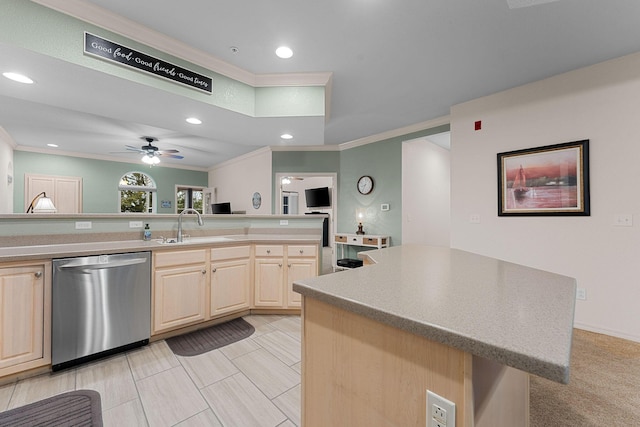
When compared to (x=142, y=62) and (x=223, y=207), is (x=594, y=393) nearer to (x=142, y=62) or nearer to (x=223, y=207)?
(x=142, y=62)

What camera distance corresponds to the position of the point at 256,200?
6.07 m

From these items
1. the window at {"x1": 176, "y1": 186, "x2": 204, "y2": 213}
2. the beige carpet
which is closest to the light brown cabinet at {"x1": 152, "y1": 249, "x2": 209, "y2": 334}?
the beige carpet

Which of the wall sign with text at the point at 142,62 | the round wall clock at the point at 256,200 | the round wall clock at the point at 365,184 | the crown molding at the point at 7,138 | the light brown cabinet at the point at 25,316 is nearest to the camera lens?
the light brown cabinet at the point at 25,316

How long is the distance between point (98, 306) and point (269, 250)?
153cm

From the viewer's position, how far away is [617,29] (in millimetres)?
2145

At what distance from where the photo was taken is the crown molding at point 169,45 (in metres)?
1.96

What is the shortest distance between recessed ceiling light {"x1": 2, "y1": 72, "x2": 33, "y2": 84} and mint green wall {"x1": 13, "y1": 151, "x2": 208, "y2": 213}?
5221 mm

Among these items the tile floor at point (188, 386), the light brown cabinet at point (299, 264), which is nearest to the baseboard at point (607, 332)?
the light brown cabinet at point (299, 264)

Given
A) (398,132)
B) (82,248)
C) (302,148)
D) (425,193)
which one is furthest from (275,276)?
(425,193)

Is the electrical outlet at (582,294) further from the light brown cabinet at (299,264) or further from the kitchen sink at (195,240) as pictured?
the kitchen sink at (195,240)

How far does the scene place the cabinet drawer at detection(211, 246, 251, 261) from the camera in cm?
272

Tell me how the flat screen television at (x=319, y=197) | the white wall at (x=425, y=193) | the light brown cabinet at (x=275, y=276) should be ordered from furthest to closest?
1. the flat screen television at (x=319, y=197)
2. the white wall at (x=425, y=193)
3. the light brown cabinet at (x=275, y=276)

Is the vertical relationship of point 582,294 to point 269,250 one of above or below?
below

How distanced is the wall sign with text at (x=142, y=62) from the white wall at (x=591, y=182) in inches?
133
